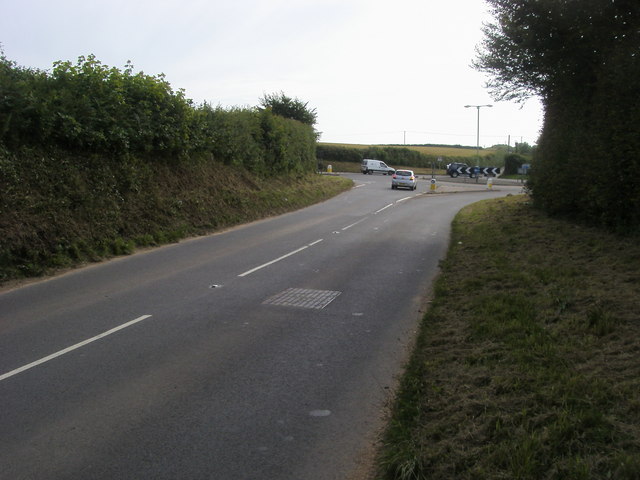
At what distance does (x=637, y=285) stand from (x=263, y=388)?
5483 millimetres

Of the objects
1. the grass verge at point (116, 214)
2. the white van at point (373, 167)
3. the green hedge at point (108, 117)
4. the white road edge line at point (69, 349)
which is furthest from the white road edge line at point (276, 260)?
the white van at point (373, 167)

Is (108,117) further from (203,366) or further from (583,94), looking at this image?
(583,94)

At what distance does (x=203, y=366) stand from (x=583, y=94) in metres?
13.1

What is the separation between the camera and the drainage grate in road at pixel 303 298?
8.95m

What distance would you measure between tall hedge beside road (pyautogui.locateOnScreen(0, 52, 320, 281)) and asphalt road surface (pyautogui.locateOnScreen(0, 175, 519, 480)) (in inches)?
58.4

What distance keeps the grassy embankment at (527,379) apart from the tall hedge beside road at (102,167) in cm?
828

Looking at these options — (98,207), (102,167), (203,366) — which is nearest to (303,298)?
(203,366)

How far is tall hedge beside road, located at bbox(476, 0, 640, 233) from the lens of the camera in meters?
11.6

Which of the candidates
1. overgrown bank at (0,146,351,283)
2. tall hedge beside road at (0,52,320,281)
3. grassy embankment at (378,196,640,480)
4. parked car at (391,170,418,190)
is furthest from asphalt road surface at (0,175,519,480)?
parked car at (391,170,418,190)

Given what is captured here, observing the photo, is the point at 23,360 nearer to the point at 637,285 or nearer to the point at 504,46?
the point at 637,285

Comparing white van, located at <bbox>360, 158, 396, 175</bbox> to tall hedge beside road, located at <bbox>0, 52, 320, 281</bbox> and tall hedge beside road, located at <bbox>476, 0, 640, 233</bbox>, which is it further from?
tall hedge beside road, located at <bbox>476, 0, 640, 233</bbox>

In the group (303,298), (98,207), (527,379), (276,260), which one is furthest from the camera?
(98,207)

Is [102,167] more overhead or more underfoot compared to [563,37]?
more underfoot

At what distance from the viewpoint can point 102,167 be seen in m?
14.9
